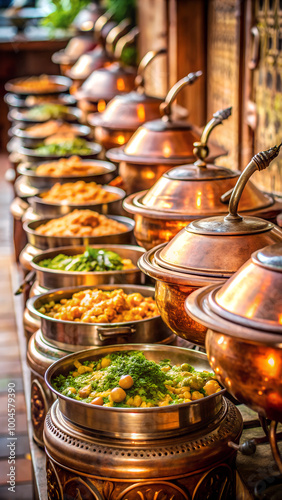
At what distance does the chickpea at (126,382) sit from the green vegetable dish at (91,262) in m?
1.11

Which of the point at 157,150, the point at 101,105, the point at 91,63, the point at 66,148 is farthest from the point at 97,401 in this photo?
the point at 91,63

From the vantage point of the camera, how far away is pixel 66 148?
17.6 ft

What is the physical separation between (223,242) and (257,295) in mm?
471

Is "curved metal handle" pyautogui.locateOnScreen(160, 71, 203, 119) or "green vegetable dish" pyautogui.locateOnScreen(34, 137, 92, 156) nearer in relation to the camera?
"curved metal handle" pyautogui.locateOnScreen(160, 71, 203, 119)

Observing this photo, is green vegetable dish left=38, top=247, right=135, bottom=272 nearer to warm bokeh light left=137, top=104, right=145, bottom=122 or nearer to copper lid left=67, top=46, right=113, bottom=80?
warm bokeh light left=137, top=104, right=145, bottom=122

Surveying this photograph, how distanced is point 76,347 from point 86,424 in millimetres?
556

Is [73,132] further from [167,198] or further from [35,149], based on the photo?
[167,198]

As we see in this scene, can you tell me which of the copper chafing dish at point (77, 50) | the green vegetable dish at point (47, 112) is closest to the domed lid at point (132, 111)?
the green vegetable dish at point (47, 112)

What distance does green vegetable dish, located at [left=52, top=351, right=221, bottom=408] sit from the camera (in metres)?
1.79

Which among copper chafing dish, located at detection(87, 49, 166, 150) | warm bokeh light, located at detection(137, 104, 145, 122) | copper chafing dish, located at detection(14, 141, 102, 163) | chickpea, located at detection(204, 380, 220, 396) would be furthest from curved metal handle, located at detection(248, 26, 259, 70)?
chickpea, located at detection(204, 380, 220, 396)

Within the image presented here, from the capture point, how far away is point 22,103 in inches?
324

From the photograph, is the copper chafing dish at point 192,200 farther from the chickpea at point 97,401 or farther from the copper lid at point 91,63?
the copper lid at point 91,63

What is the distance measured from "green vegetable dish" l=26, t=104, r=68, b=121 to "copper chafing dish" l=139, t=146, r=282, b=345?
17.0 ft

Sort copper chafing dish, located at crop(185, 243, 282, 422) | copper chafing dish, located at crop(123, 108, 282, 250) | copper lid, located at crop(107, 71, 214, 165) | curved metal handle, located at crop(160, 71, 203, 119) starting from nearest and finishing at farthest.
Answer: copper chafing dish, located at crop(185, 243, 282, 422) → copper chafing dish, located at crop(123, 108, 282, 250) → curved metal handle, located at crop(160, 71, 203, 119) → copper lid, located at crop(107, 71, 214, 165)
